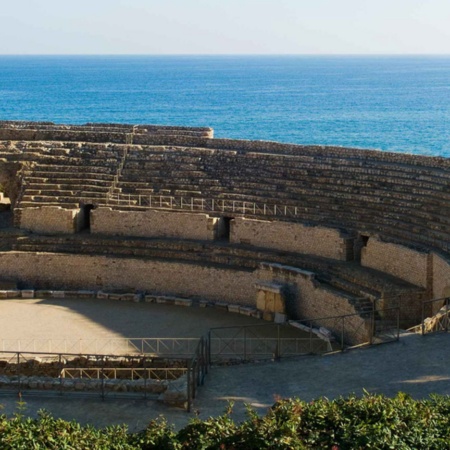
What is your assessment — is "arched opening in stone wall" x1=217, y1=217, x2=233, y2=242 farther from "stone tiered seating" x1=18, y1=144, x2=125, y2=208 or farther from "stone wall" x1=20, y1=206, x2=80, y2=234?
"stone wall" x1=20, y1=206, x2=80, y2=234

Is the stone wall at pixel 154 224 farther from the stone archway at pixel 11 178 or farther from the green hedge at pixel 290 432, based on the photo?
the green hedge at pixel 290 432

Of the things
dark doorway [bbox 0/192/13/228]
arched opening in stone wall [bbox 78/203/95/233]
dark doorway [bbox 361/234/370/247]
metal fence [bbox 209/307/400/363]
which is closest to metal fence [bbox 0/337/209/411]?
metal fence [bbox 209/307/400/363]

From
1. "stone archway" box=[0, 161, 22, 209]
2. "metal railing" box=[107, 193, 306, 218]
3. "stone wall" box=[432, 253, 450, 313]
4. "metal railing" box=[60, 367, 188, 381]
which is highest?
"stone archway" box=[0, 161, 22, 209]

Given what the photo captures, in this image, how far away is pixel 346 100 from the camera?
375 ft

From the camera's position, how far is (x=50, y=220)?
34188mm

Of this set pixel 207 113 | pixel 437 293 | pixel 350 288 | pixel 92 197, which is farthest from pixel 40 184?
pixel 207 113

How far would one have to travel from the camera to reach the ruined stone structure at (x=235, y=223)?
2881 cm

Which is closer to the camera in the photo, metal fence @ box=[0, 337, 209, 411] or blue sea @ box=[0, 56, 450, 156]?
metal fence @ box=[0, 337, 209, 411]

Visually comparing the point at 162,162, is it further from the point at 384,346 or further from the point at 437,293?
the point at 384,346

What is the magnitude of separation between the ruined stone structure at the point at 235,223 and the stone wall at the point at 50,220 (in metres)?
0.03

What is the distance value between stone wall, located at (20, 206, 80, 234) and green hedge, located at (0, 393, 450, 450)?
735 inches

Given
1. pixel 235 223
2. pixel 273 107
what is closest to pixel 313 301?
pixel 235 223

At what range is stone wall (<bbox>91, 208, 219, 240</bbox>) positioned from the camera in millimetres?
32719

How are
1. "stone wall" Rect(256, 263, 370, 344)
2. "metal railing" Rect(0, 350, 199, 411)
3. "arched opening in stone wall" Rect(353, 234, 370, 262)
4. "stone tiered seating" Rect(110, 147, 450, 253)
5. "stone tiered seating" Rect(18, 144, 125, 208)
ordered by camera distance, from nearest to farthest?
"metal railing" Rect(0, 350, 199, 411), "stone wall" Rect(256, 263, 370, 344), "stone tiered seating" Rect(110, 147, 450, 253), "arched opening in stone wall" Rect(353, 234, 370, 262), "stone tiered seating" Rect(18, 144, 125, 208)
